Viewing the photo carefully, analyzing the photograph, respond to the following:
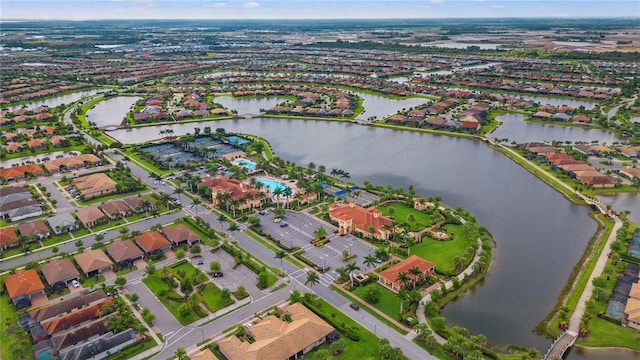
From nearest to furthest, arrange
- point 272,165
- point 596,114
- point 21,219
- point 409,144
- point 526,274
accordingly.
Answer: point 526,274 < point 21,219 < point 272,165 < point 409,144 < point 596,114

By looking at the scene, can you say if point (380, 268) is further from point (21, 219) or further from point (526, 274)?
point (21, 219)

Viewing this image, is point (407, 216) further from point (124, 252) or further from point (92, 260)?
point (92, 260)

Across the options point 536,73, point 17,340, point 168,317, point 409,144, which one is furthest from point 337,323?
point 536,73

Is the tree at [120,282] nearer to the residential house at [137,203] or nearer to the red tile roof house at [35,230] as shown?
the red tile roof house at [35,230]

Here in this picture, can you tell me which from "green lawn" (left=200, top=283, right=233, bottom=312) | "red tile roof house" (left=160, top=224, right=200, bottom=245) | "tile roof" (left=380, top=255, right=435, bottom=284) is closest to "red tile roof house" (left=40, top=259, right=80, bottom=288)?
"red tile roof house" (left=160, top=224, right=200, bottom=245)

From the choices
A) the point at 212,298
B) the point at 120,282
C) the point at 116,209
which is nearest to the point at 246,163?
the point at 116,209

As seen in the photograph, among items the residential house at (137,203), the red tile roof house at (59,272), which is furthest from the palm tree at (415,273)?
the residential house at (137,203)
